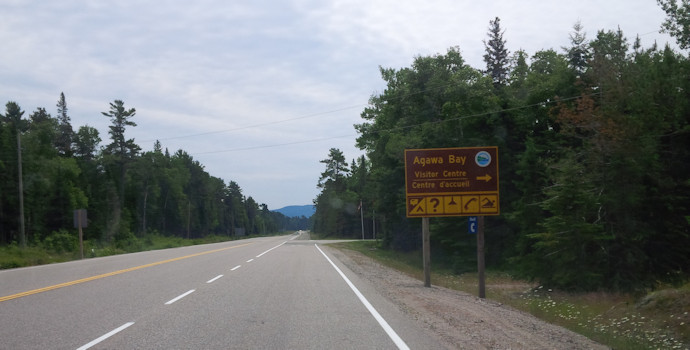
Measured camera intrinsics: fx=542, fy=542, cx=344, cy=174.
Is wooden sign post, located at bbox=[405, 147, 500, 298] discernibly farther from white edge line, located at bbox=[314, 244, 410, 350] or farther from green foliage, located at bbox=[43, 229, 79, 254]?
green foliage, located at bbox=[43, 229, 79, 254]

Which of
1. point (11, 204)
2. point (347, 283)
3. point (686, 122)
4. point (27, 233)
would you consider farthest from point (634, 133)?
point (27, 233)

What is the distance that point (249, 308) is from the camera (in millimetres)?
11648

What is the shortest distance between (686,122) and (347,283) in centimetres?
1459

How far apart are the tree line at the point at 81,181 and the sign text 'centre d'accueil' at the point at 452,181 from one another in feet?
112

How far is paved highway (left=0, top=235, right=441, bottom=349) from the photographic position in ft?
26.7

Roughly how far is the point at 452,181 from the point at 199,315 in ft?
34.5

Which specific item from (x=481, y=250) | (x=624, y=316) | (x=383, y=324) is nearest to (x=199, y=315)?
(x=383, y=324)

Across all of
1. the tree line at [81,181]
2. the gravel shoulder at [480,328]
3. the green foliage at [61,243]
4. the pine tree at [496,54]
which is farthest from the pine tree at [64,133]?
the gravel shoulder at [480,328]

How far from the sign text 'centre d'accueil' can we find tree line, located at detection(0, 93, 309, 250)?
112 feet

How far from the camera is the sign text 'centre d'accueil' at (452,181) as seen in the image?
18.2 meters

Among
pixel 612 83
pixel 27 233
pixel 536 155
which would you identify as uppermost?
pixel 612 83

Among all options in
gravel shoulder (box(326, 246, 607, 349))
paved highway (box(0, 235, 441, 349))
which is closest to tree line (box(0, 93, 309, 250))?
paved highway (box(0, 235, 441, 349))

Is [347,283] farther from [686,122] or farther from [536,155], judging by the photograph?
[536,155]

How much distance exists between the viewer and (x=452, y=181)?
18.5 metres
